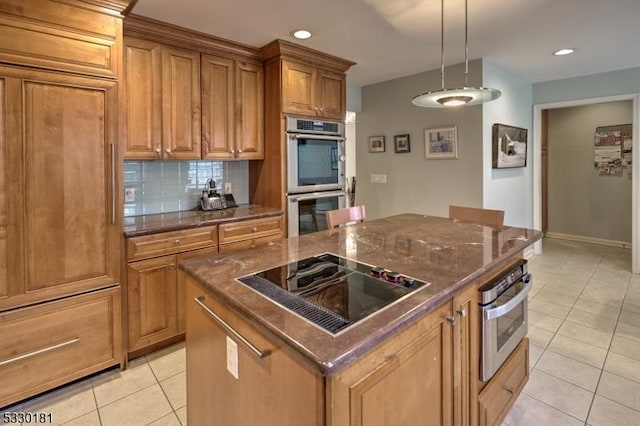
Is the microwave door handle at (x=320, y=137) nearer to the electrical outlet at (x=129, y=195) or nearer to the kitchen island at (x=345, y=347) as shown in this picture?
the electrical outlet at (x=129, y=195)

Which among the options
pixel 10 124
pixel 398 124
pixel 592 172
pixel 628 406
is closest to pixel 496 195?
pixel 398 124

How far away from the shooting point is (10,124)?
Result: 1795 mm

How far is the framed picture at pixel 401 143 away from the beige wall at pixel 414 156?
2.1 inches

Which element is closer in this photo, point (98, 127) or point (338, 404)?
point (338, 404)

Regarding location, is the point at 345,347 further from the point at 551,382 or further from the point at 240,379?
the point at 551,382

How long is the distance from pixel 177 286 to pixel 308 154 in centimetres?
166

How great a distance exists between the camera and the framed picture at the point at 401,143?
4207 millimetres

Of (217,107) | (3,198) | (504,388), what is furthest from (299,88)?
(504,388)

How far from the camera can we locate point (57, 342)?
6.48 ft

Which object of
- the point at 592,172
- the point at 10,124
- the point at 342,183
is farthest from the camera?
the point at 592,172

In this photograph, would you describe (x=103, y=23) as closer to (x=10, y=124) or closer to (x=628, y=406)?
(x=10, y=124)

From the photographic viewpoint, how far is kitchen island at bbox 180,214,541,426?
84 centimetres

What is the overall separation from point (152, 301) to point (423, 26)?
2840 millimetres

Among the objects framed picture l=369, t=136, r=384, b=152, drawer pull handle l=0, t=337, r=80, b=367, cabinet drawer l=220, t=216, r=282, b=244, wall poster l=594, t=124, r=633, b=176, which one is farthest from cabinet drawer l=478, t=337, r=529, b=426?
wall poster l=594, t=124, r=633, b=176
